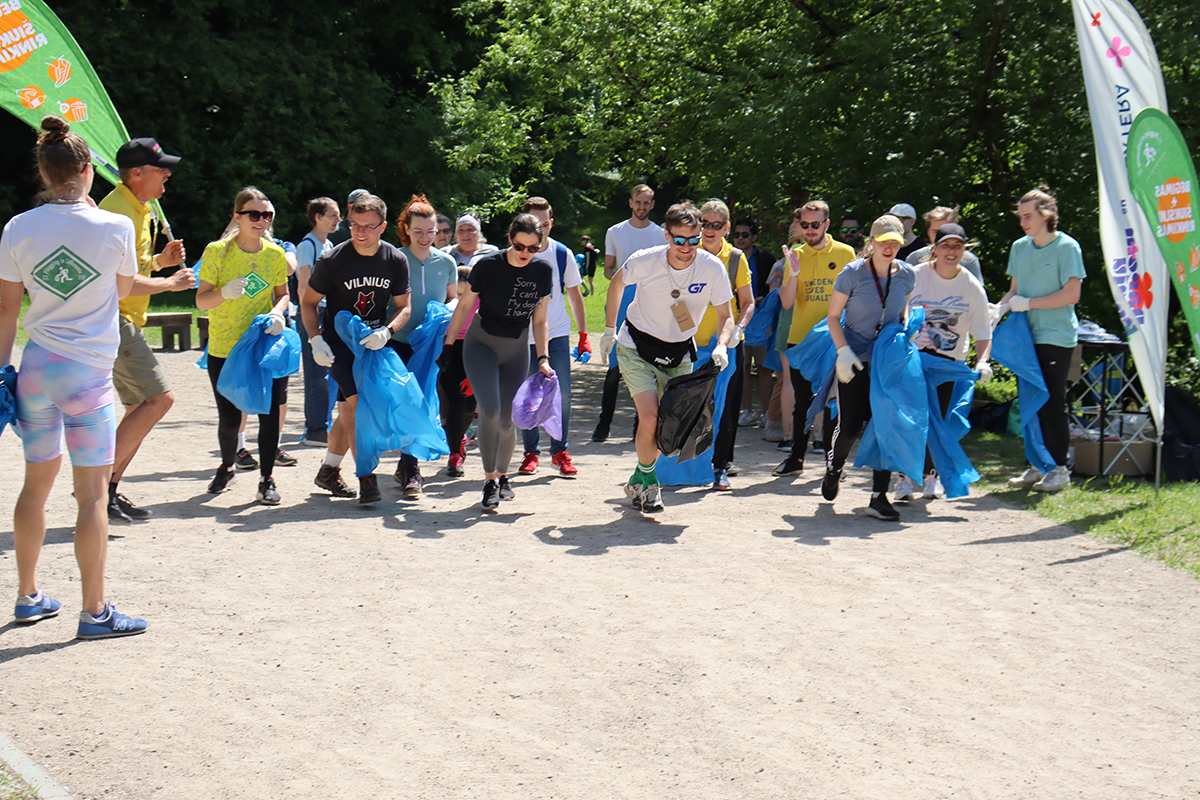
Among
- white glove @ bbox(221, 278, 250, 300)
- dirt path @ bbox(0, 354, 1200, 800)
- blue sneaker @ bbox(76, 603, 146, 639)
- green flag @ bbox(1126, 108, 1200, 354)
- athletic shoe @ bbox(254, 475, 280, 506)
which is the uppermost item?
green flag @ bbox(1126, 108, 1200, 354)

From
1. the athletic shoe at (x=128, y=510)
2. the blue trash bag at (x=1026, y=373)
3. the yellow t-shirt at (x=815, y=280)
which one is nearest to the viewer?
the athletic shoe at (x=128, y=510)

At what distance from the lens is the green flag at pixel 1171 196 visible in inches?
270

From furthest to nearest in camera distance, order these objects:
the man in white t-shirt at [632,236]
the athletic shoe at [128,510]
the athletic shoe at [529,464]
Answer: the man in white t-shirt at [632,236] → the athletic shoe at [529,464] → the athletic shoe at [128,510]

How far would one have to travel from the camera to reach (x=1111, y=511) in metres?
7.05

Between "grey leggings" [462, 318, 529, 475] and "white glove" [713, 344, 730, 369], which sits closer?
"white glove" [713, 344, 730, 369]

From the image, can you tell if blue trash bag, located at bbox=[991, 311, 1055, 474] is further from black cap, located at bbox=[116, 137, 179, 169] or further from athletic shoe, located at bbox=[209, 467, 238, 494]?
black cap, located at bbox=[116, 137, 179, 169]

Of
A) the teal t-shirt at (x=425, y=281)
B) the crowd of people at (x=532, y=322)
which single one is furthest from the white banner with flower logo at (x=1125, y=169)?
the teal t-shirt at (x=425, y=281)

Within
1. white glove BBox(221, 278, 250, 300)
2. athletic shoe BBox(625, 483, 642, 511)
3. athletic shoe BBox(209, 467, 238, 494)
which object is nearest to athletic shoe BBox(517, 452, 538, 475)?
athletic shoe BBox(625, 483, 642, 511)

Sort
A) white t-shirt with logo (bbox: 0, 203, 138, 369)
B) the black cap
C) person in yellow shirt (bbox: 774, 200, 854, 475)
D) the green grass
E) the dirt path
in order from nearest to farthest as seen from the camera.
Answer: the dirt path, white t-shirt with logo (bbox: 0, 203, 138, 369), the black cap, the green grass, person in yellow shirt (bbox: 774, 200, 854, 475)

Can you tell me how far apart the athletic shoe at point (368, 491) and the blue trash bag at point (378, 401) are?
60 mm

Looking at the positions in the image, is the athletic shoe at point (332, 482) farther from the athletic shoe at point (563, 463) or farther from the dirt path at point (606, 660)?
the athletic shoe at point (563, 463)

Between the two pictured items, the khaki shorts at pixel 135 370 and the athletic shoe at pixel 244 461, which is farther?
the athletic shoe at pixel 244 461

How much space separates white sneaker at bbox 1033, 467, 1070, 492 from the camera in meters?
7.66

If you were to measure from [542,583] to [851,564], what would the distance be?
5.37 feet
